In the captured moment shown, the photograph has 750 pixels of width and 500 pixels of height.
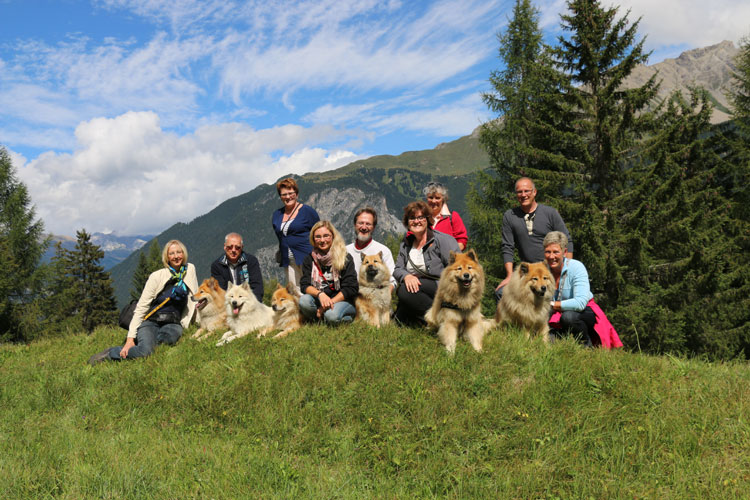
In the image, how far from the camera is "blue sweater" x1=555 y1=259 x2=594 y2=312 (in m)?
5.14

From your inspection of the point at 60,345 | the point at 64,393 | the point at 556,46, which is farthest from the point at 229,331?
the point at 556,46

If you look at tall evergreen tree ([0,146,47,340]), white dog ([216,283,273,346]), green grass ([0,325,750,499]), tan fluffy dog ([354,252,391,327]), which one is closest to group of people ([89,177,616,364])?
tan fluffy dog ([354,252,391,327])

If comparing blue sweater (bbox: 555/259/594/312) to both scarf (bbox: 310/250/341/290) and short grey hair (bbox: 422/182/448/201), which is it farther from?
scarf (bbox: 310/250/341/290)

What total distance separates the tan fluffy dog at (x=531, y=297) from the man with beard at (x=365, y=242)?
185 centimetres

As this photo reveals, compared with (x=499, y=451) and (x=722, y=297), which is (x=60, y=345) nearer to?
(x=499, y=451)

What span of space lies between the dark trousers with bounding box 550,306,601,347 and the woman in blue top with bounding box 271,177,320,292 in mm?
4321

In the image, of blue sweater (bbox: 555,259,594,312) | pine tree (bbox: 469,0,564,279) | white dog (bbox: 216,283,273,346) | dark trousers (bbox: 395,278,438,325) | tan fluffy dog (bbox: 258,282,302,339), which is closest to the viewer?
blue sweater (bbox: 555,259,594,312)

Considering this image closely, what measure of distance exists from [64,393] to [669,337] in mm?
18282

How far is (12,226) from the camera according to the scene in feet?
86.8

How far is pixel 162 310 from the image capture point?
22.1 feet

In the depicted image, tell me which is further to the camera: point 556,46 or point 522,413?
point 556,46

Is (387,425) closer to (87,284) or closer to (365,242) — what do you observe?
(365,242)

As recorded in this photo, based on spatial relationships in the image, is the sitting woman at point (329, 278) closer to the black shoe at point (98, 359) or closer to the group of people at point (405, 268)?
the group of people at point (405, 268)

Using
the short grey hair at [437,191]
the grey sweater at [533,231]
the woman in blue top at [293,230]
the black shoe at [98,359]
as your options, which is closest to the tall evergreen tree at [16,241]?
the black shoe at [98,359]
